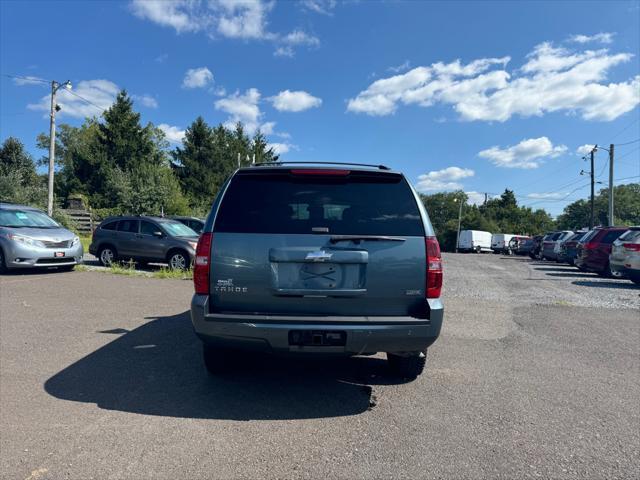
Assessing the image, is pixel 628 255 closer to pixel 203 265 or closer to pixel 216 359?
pixel 216 359

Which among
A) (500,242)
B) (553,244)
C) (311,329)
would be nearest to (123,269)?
(311,329)

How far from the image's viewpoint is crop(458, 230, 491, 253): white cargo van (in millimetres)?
51500

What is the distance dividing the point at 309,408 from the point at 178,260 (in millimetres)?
10303

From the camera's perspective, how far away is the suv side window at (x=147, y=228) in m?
13.6

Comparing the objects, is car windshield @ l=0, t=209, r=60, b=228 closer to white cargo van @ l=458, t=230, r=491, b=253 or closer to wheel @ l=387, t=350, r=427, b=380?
wheel @ l=387, t=350, r=427, b=380

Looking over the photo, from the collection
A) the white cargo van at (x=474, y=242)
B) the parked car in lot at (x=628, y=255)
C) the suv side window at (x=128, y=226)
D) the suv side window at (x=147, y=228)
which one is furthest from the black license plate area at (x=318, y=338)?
the white cargo van at (x=474, y=242)

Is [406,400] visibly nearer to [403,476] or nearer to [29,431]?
[403,476]

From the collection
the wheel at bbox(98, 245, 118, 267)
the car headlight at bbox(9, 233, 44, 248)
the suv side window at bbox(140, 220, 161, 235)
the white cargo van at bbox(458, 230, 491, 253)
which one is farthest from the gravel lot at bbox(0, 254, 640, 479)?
the white cargo van at bbox(458, 230, 491, 253)

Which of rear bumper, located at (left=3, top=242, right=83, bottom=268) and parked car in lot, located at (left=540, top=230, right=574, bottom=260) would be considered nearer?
rear bumper, located at (left=3, top=242, right=83, bottom=268)

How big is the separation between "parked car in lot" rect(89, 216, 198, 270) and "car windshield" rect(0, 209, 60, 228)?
5.79 ft

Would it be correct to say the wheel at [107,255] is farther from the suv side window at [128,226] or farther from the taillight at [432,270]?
the taillight at [432,270]

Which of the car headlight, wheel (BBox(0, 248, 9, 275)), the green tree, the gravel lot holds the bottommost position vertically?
the gravel lot

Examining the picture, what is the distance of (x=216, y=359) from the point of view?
4.24 m

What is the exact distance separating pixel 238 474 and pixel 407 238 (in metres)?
2.08
